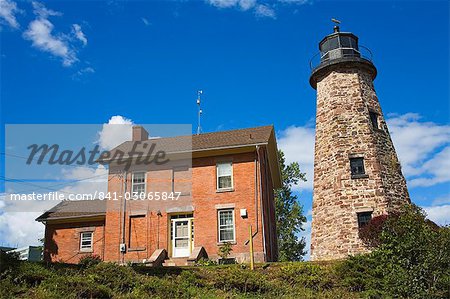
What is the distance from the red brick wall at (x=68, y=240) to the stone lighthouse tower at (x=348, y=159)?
1250 cm

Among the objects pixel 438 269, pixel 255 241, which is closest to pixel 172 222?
pixel 255 241

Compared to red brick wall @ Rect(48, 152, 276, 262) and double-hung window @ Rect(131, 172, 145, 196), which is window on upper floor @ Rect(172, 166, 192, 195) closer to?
red brick wall @ Rect(48, 152, 276, 262)

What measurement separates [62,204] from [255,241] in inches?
582

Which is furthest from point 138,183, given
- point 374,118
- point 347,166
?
point 374,118

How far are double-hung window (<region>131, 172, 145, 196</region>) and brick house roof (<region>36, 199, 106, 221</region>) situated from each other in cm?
311

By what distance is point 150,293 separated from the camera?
11633 mm

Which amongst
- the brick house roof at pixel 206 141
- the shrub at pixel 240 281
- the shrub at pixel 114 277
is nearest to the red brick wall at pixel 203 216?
the brick house roof at pixel 206 141

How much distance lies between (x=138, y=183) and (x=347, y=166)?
11308 mm

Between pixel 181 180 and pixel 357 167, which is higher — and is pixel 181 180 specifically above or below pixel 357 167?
below

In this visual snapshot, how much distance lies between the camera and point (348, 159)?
74.1 feet

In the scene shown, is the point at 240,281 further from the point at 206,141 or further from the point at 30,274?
the point at 206,141

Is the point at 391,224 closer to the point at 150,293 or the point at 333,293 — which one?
the point at 333,293

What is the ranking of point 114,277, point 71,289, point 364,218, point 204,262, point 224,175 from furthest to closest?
1. point 224,175
2. point 364,218
3. point 204,262
4. point 114,277
5. point 71,289

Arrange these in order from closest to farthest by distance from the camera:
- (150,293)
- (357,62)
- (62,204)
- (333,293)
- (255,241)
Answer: (150,293) → (333,293) → (255,241) → (357,62) → (62,204)
